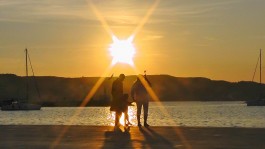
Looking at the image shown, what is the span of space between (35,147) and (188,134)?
228 inches

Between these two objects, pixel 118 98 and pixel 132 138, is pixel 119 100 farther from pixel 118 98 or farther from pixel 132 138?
pixel 132 138

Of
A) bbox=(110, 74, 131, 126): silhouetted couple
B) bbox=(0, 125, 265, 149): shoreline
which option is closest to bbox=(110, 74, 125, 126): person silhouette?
bbox=(110, 74, 131, 126): silhouetted couple

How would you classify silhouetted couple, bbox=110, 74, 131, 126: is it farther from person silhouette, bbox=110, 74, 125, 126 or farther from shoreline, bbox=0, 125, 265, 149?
shoreline, bbox=0, 125, 265, 149

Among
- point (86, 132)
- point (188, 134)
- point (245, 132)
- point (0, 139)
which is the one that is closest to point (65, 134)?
point (86, 132)

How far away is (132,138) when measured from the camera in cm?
2014

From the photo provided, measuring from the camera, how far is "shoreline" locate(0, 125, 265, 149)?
58.6ft

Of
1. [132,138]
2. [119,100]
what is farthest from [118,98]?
[132,138]

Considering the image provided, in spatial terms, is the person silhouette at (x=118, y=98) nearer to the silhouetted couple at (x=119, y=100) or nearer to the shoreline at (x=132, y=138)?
the silhouetted couple at (x=119, y=100)

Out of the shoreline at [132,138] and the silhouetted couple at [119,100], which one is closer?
the shoreline at [132,138]

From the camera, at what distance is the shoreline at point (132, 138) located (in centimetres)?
1788

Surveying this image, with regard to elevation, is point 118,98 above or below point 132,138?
above

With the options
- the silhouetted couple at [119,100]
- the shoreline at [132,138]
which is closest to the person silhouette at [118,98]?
the silhouetted couple at [119,100]

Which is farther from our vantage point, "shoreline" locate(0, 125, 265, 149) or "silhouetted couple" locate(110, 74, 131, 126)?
"silhouetted couple" locate(110, 74, 131, 126)

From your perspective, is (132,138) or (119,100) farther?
(119,100)
